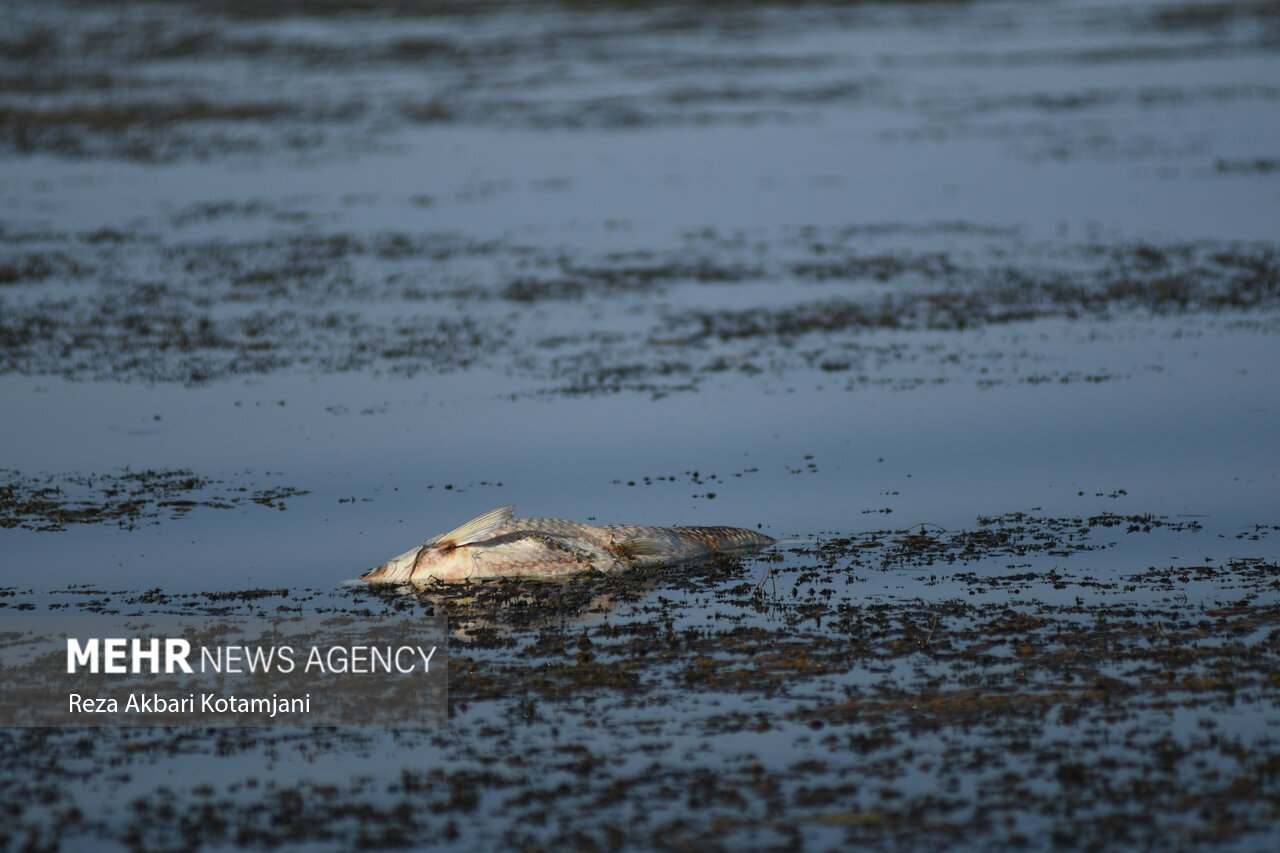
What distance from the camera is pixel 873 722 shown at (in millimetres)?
7367

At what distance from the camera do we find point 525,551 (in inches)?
404

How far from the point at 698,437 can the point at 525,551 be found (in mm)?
3659

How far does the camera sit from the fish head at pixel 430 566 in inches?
399

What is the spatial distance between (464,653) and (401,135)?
24.8 m

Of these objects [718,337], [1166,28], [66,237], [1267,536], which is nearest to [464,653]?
[1267,536]

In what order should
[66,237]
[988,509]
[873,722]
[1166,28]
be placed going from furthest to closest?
[1166,28] < [66,237] < [988,509] < [873,722]

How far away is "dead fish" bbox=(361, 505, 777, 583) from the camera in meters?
10.2

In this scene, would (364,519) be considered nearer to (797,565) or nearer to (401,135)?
(797,565)

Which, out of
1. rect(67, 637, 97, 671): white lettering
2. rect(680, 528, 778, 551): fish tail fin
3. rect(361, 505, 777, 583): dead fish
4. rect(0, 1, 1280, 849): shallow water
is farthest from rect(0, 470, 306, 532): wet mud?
rect(680, 528, 778, 551): fish tail fin

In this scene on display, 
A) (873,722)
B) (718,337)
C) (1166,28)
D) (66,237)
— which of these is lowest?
(873,722)

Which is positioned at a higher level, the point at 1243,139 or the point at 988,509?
the point at 1243,139

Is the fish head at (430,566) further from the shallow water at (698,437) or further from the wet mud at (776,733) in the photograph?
the shallow water at (698,437)

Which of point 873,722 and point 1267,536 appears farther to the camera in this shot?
point 1267,536

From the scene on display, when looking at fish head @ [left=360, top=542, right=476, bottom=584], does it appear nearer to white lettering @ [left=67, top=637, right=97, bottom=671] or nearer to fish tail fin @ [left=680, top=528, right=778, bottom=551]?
fish tail fin @ [left=680, top=528, right=778, bottom=551]
